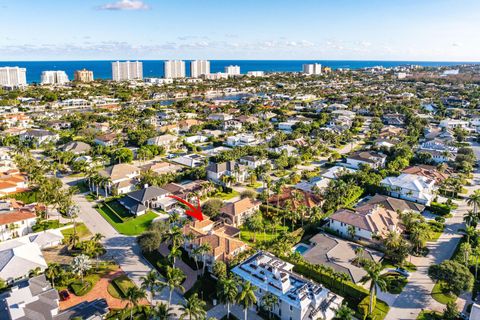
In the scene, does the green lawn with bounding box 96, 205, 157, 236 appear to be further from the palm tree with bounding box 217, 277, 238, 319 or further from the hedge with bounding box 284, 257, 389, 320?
the hedge with bounding box 284, 257, 389, 320

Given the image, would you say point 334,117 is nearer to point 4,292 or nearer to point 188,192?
point 188,192

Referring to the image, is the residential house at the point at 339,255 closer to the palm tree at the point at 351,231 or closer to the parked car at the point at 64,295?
the palm tree at the point at 351,231

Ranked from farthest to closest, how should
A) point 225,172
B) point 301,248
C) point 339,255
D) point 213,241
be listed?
point 225,172
point 301,248
point 339,255
point 213,241

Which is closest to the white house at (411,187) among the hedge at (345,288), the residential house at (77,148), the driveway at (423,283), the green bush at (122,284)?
the driveway at (423,283)

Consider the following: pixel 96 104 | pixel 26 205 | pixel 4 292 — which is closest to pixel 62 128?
pixel 96 104

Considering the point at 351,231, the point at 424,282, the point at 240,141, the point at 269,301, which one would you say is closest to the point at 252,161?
the point at 240,141

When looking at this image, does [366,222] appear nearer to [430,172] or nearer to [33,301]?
[430,172]

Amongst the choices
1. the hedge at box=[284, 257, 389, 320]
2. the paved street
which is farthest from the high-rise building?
the paved street
